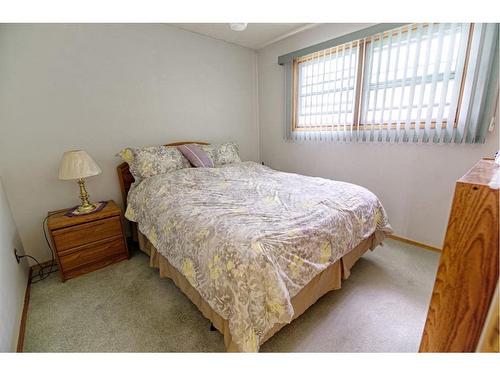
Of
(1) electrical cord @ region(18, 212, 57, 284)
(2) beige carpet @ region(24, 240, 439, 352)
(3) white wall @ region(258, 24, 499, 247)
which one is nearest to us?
(2) beige carpet @ region(24, 240, 439, 352)

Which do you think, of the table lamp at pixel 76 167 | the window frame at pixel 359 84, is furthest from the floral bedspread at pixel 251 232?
the window frame at pixel 359 84

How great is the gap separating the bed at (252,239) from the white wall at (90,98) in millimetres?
695

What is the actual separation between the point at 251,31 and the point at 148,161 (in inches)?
80.3

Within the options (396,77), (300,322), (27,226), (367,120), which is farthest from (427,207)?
(27,226)

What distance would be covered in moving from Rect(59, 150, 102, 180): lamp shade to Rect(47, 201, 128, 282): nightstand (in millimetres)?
348

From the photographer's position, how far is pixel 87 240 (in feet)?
6.21

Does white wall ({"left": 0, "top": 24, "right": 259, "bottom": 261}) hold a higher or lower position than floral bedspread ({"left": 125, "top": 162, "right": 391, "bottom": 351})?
higher

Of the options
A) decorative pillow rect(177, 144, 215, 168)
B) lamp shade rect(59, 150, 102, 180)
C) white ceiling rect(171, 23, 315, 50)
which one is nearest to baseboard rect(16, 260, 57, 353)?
lamp shade rect(59, 150, 102, 180)

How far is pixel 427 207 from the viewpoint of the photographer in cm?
217

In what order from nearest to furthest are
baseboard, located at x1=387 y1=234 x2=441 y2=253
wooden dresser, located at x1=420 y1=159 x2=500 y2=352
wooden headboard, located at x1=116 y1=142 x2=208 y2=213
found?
1. wooden dresser, located at x1=420 y1=159 x2=500 y2=352
2. baseboard, located at x1=387 y1=234 x2=441 y2=253
3. wooden headboard, located at x1=116 y1=142 x2=208 y2=213

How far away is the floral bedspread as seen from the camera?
102 centimetres

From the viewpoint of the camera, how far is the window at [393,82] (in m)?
1.84

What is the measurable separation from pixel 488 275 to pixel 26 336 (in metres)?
2.19

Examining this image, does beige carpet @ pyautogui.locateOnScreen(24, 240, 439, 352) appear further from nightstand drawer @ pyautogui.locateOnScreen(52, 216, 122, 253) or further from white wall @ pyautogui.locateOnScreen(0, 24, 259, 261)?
white wall @ pyautogui.locateOnScreen(0, 24, 259, 261)
